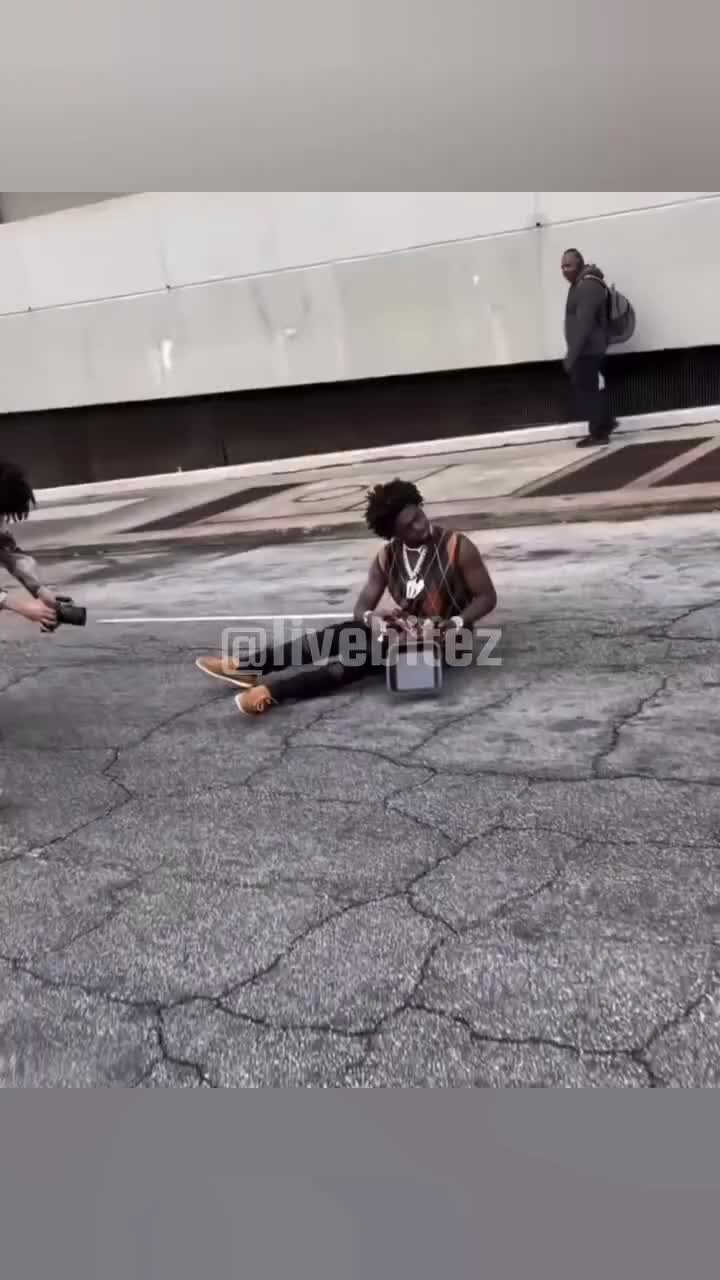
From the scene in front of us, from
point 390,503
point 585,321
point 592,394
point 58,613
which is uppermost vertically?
point 585,321

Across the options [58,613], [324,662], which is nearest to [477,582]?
[324,662]

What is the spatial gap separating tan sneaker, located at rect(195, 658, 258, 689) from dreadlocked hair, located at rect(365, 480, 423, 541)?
984 mm

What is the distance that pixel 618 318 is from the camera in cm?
1088

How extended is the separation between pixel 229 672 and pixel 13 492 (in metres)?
1.34

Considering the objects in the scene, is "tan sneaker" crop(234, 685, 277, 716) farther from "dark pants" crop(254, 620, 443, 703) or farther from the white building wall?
the white building wall

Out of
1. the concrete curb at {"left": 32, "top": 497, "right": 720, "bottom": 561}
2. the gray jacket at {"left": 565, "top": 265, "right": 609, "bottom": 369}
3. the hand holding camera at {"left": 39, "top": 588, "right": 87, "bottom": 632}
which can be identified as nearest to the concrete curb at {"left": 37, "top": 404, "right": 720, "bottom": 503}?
the gray jacket at {"left": 565, "top": 265, "right": 609, "bottom": 369}

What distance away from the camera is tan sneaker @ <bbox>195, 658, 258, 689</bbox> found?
5203 mm

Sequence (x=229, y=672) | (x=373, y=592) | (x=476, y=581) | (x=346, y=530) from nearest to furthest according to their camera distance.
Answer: (x=476, y=581)
(x=373, y=592)
(x=229, y=672)
(x=346, y=530)

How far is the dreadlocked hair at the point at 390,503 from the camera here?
486 centimetres

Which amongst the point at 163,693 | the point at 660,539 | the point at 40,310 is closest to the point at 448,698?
the point at 163,693

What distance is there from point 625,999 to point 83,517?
11.0 m

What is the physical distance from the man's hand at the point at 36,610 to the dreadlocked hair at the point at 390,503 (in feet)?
4.94

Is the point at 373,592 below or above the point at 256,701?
above

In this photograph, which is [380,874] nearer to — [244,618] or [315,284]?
[244,618]
